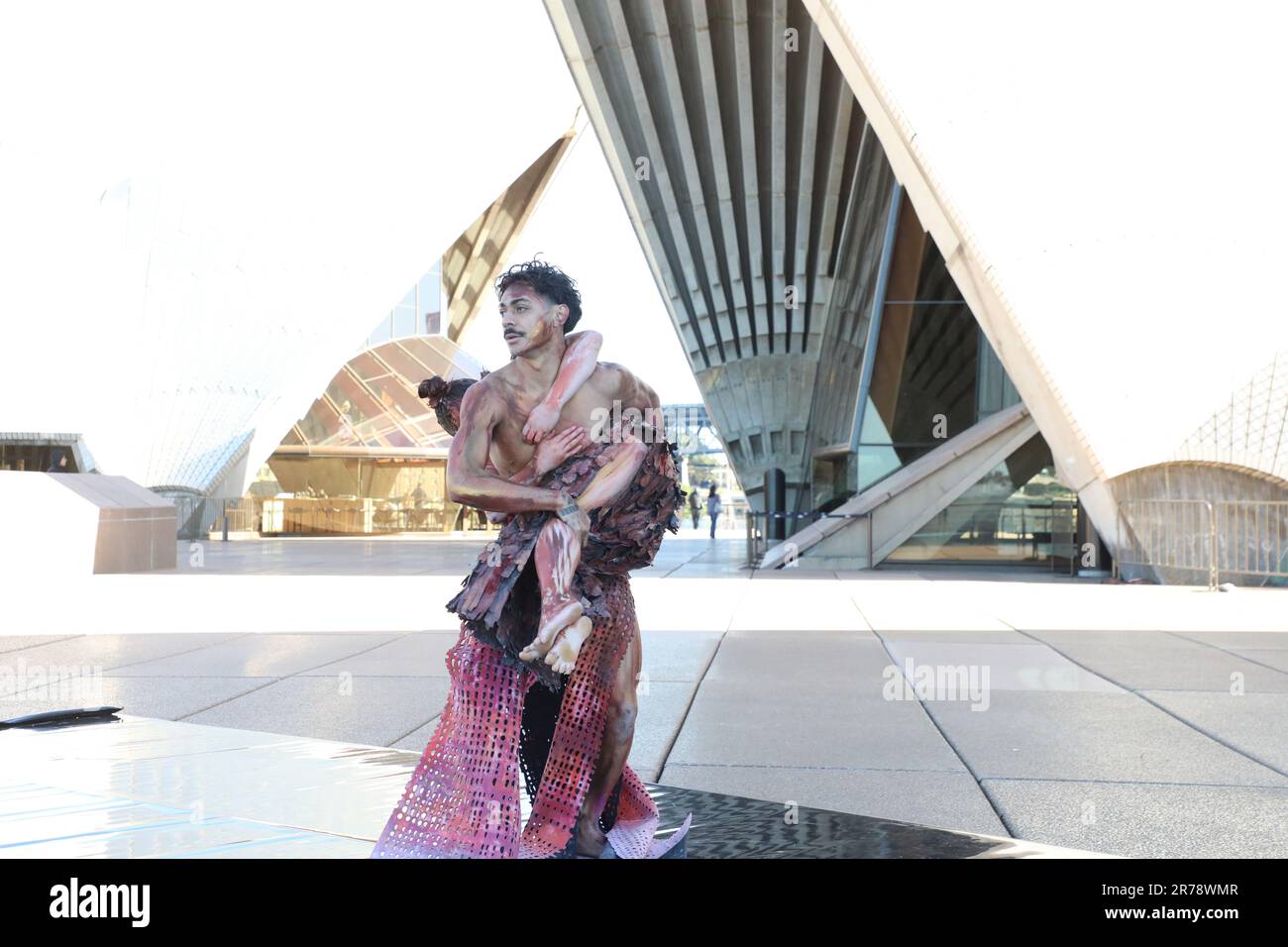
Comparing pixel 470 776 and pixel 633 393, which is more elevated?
pixel 633 393

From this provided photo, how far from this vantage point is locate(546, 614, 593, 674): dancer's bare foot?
2.55m

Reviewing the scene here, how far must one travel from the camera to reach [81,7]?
88.1 feet

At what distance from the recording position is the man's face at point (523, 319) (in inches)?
115

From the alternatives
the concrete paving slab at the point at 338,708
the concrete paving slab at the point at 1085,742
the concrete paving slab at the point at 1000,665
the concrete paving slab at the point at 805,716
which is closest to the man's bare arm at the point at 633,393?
the concrete paving slab at the point at 805,716

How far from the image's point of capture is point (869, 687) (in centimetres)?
639

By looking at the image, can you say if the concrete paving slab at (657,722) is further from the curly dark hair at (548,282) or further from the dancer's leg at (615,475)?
the curly dark hair at (548,282)

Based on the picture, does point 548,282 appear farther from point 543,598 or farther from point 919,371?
point 919,371

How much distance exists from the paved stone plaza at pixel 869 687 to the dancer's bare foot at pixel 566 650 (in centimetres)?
170

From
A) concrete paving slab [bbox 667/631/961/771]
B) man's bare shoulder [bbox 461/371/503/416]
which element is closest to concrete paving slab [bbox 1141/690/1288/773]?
concrete paving slab [bbox 667/631/961/771]

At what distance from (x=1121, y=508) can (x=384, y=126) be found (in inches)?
941

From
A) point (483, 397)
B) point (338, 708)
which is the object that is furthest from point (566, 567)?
point (338, 708)

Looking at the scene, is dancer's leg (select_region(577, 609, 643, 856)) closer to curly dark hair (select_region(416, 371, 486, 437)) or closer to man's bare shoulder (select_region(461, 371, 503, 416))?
man's bare shoulder (select_region(461, 371, 503, 416))

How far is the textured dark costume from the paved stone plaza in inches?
53.6

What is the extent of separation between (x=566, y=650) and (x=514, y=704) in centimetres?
36
